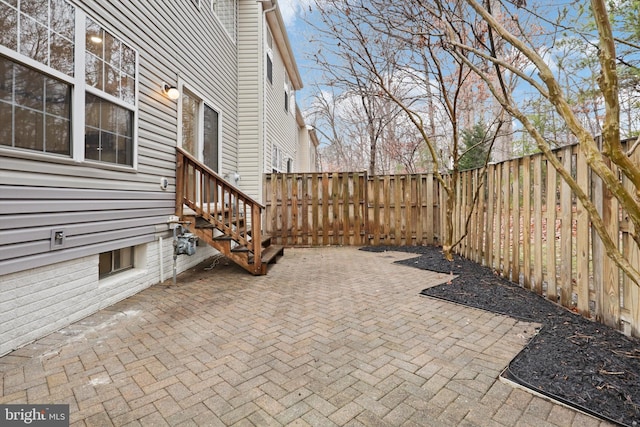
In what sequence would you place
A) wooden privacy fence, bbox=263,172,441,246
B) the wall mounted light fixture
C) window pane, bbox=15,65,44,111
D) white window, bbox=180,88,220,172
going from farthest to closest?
wooden privacy fence, bbox=263,172,441,246 < white window, bbox=180,88,220,172 < the wall mounted light fixture < window pane, bbox=15,65,44,111

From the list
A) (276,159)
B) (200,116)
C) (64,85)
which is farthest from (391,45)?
(276,159)

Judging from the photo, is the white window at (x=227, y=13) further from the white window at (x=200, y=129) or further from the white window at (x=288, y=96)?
the white window at (x=288, y=96)

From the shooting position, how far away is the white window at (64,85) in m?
2.59

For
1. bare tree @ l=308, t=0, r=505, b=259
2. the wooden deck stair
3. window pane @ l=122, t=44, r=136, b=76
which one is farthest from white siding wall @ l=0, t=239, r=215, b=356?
bare tree @ l=308, t=0, r=505, b=259

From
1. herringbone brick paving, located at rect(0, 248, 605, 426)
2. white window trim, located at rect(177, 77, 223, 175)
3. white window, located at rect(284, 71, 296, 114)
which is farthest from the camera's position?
white window, located at rect(284, 71, 296, 114)

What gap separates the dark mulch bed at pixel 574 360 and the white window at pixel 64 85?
423cm

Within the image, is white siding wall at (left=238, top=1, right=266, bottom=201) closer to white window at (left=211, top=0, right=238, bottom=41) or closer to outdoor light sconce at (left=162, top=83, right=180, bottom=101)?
white window at (left=211, top=0, right=238, bottom=41)

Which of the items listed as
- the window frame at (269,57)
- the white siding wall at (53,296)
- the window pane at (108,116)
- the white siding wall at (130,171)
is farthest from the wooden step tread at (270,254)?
the window frame at (269,57)

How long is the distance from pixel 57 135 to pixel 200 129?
3.36 metres

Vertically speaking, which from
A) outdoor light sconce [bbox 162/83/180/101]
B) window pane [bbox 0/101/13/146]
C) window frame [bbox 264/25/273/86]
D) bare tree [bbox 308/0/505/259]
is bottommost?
window pane [bbox 0/101/13/146]

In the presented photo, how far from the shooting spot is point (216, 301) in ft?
12.8

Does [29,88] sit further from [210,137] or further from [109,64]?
[210,137]

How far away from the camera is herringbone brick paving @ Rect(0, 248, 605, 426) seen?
182cm

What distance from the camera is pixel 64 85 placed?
3.08 metres
